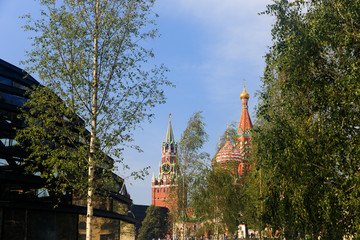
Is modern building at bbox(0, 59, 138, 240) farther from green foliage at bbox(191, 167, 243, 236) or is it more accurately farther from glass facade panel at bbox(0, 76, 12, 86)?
green foliage at bbox(191, 167, 243, 236)

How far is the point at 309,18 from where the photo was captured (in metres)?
18.7

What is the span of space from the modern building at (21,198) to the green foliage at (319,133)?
16462 millimetres

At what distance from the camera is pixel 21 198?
31.1 metres

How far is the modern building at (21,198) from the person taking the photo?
30.3 metres

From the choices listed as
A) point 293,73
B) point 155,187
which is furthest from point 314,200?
point 155,187

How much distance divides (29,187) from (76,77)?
14.6 m

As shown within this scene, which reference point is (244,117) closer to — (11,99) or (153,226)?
(153,226)

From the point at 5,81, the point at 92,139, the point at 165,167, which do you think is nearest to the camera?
the point at 92,139

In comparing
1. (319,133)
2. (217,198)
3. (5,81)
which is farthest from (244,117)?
(319,133)

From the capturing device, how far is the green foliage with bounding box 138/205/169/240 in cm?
11262

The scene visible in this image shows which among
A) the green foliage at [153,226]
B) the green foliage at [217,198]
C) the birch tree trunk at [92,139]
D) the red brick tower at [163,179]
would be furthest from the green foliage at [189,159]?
the red brick tower at [163,179]

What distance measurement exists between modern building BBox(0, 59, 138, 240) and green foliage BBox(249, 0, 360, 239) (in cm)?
1646

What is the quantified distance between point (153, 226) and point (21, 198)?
8739 cm

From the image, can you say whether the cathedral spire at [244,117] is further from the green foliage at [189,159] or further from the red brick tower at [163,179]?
the red brick tower at [163,179]
